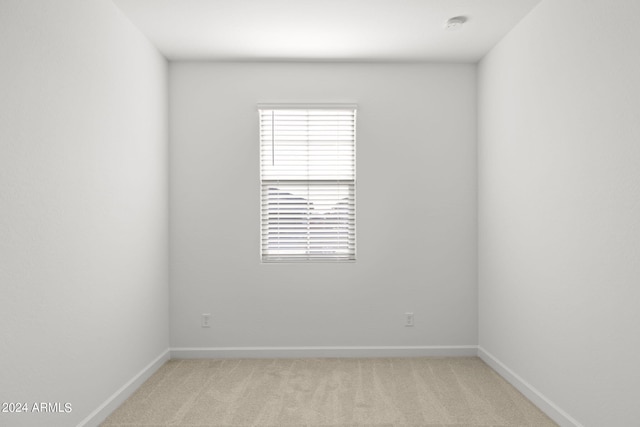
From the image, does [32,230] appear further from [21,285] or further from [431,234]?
[431,234]

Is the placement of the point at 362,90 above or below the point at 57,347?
above

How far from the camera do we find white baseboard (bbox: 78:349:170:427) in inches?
118

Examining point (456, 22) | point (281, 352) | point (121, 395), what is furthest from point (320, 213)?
point (121, 395)

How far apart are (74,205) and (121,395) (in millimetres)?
1475

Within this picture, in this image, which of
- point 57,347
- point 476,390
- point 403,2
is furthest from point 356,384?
point 403,2

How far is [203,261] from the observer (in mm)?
4570

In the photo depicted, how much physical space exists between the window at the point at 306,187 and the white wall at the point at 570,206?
1366 mm

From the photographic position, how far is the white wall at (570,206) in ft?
8.02

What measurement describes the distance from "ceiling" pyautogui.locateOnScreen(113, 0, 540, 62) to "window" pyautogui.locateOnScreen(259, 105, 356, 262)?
2.02 ft

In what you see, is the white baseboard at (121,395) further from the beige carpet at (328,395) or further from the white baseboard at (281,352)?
the white baseboard at (281,352)

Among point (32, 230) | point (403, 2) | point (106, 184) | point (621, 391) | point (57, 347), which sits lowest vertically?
point (621, 391)

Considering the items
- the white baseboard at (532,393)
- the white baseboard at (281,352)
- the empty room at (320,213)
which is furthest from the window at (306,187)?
the white baseboard at (532,393)

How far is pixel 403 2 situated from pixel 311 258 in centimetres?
237

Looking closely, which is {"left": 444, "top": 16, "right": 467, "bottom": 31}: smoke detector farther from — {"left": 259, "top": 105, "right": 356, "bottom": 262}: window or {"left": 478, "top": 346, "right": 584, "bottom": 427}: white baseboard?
{"left": 478, "top": 346, "right": 584, "bottom": 427}: white baseboard
